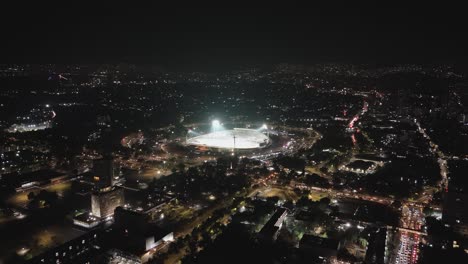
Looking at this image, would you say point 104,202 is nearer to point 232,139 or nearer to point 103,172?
point 103,172

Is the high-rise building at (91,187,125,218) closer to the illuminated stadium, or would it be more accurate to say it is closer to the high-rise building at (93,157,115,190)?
the high-rise building at (93,157,115,190)

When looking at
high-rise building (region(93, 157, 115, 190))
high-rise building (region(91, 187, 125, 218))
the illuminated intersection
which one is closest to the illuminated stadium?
the illuminated intersection

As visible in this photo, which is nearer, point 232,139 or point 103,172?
point 103,172

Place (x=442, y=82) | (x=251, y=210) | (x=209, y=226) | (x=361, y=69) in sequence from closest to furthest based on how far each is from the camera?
(x=209, y=226)
(x=251, y=210)
(x=442, y=82)
(x=361, y=69)

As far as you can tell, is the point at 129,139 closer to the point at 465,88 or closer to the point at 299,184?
the point at 299,184

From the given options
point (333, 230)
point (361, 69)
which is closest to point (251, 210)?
point (333, 230)

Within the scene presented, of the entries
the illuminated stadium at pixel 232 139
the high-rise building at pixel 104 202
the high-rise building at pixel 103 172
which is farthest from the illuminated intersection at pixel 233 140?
the high-rise building at pixel 104 202

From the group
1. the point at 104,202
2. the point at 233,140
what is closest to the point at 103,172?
the point at 104,202
